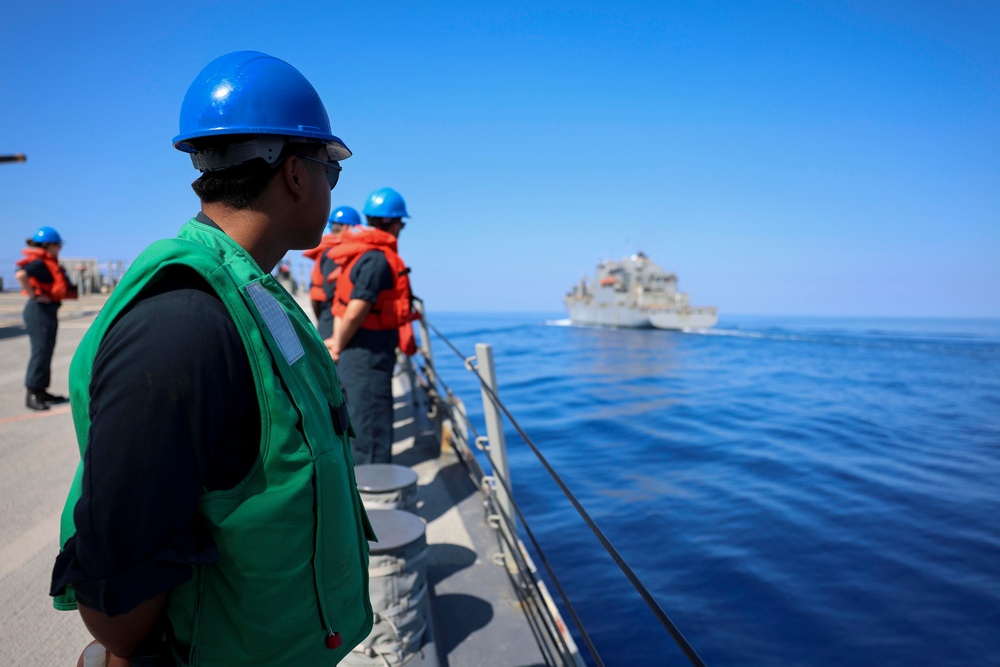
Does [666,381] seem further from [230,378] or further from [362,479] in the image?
[230,378]

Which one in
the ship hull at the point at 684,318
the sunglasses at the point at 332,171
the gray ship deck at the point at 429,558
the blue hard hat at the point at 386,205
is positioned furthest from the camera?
the ship hull at the point at 684,318

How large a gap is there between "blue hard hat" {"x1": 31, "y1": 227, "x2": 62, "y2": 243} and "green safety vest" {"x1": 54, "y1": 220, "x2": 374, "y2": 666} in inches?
285

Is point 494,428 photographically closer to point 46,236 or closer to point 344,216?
point 344,216

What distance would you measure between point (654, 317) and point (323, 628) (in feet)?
193

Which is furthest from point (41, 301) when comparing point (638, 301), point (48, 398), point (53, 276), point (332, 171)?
point (638, 301)

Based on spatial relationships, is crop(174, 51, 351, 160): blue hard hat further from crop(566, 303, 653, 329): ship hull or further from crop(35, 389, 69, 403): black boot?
crop(566, 303, 653, 329): ship hull

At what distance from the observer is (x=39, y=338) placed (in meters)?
6.36

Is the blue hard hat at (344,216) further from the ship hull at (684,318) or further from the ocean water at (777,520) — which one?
the ship hull at (684,318)

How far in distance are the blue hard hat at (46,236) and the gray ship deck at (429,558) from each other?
1962 millimetres

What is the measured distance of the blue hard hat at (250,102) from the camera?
114 centimetres

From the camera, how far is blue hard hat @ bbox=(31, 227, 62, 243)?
6648mm

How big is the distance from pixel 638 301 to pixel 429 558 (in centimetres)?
6022

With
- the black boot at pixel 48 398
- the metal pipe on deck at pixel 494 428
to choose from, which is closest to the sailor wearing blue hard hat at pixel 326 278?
the metal pipe on deck at pixel 494 428

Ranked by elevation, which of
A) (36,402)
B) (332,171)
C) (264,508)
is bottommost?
(36,402)
